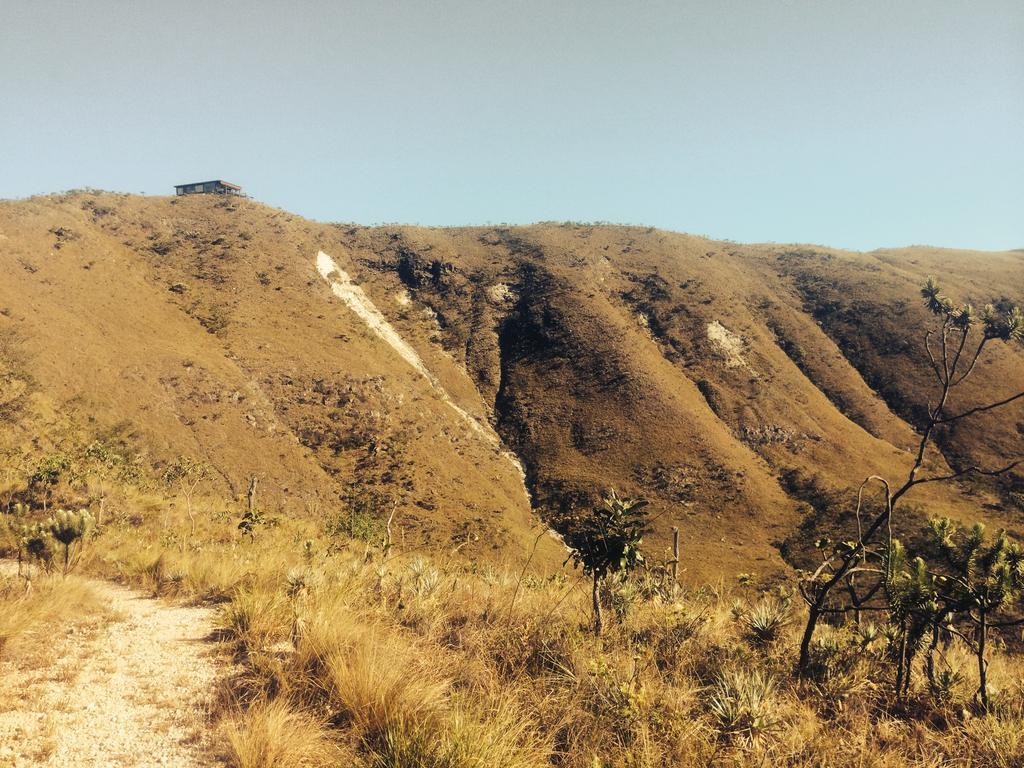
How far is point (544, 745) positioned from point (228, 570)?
5969 mm

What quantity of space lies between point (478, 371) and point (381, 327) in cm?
1463

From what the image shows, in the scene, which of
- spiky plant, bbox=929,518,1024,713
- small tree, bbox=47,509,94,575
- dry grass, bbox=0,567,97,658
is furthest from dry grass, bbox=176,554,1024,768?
small tree, bbox=47,509,94,575

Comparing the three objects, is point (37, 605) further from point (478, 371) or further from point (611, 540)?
point (478, 371)

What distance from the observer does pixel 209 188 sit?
88375mm

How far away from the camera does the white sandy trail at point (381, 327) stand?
A: 5562 centimetres

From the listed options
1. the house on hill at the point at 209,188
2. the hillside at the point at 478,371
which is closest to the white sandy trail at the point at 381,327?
the hillside at the point at 478,371

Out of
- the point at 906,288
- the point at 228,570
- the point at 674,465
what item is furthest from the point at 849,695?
the point at 906,288

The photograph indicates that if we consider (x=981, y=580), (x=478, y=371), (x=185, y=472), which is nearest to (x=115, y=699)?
(x=981, y=580)

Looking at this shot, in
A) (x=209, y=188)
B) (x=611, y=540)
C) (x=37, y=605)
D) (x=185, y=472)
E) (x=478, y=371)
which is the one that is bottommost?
(x=185, y=472)

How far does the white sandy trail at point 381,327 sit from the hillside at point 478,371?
1.50 feet

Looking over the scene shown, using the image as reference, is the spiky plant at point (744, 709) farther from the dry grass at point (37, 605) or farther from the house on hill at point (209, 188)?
the house on hill at point (209, 188)

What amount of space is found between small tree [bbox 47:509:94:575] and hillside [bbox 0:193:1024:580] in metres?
15.5

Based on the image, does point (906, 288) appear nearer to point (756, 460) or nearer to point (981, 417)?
point (981, 417)

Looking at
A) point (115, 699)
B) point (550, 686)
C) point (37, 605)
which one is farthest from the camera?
point (37, 605)
